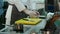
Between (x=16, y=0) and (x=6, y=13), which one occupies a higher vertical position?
(x=16, y=0)

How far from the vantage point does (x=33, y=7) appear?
1.13m

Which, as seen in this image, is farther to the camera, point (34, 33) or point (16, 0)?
point (16, 0)

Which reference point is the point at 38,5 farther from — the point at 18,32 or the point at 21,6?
the point at 18,32

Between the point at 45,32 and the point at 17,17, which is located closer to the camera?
the point at 45,32

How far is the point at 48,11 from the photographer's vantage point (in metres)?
1.07

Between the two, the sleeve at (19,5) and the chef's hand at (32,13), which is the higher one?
the sleeve at (19,5)

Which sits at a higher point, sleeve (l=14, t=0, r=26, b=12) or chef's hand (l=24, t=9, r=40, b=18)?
sleeve (l=14, t=0, r=26, b=12)

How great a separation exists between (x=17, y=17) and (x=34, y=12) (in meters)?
0.14

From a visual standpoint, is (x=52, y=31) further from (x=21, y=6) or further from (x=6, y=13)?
(x=6, y=13)

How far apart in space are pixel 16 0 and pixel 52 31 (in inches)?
18.3

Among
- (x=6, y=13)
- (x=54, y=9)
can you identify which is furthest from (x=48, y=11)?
(x=6, y=13)

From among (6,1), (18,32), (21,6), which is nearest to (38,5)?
(21,6)

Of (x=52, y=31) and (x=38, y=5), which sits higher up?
(x=38, y=5)

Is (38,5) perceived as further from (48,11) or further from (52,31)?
(52,31)
